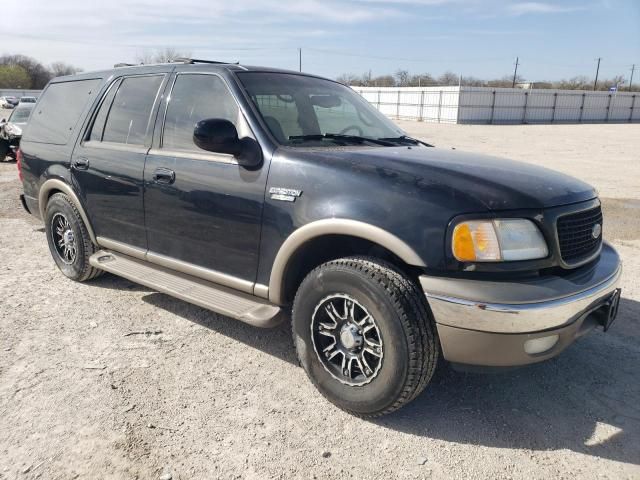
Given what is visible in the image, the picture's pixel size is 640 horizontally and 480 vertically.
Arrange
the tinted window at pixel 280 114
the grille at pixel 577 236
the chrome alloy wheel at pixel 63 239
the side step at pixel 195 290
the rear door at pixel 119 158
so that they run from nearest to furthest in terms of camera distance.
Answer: the grille at pixel 577 236 → the side step at pixel 195 290 → the tinted window at pixel 280 114 → the rear door at pixel 119 158 → the chrome alloy wheel at pixel 63 239

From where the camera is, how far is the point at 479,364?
2.56 meters

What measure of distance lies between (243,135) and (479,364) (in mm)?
1970

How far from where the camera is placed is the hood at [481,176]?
2605 millimetres

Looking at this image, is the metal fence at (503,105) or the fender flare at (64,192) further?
the metal fence at (503,105)

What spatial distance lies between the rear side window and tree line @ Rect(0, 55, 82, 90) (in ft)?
249

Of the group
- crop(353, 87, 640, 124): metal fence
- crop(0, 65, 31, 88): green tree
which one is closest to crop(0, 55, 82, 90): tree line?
crop(0, 65, 31, 88): green tree

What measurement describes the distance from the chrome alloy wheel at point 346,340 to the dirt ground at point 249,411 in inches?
10.2

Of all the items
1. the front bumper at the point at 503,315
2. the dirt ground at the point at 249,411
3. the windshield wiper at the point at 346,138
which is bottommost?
the dirt ground at the point at 249,411

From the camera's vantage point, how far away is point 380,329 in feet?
8.82

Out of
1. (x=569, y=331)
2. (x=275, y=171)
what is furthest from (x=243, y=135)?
(x=569, y=331)

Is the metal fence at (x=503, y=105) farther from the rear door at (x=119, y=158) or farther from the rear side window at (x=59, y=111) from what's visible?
the rear door at (x=119, y=158)

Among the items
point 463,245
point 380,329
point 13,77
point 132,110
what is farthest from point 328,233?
point 13,77

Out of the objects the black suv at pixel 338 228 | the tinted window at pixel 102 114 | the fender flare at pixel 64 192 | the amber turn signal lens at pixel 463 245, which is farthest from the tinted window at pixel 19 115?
the amber turn signal lens at pixel 463 245

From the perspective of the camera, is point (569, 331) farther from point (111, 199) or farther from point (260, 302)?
point (111, 199)
